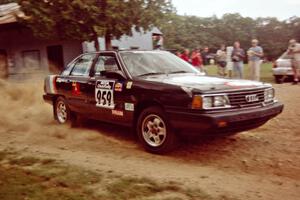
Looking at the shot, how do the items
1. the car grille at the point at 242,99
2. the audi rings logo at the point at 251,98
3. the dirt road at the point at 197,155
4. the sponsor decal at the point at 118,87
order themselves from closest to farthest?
1. the dirt road at the point at 197,155
2. the car grille at the point at 242,99
3. the audi rings logo at the point at 251,98
4. the sponsor decal at the point at 118,87

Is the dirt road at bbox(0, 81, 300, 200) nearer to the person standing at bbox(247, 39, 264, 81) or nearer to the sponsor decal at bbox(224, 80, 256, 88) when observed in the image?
the sponsor decal at bbox(224, 80, 256, 88)

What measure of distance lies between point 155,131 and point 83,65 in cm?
261

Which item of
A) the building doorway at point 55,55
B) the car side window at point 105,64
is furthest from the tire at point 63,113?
the building doorway at point 55,55

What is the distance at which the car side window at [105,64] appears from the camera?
679 cm

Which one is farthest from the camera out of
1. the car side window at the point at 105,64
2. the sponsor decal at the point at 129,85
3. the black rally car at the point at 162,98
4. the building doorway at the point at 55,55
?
the building doorway at the point at 55,55

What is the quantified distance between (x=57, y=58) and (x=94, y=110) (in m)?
14.8

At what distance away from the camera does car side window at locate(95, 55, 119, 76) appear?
679 centimetres

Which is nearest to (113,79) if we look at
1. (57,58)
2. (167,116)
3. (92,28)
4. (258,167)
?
(167,116)

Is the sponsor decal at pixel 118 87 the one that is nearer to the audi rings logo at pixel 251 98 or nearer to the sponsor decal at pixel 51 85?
the audi rings logo at pixel 251 98

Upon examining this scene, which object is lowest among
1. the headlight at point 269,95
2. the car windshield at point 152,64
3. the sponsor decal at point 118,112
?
the sponsor decal at point 118,112

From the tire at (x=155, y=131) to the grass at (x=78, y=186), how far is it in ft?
3.89

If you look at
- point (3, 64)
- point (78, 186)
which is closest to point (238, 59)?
point (78, 186)

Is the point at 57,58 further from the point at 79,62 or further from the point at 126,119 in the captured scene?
the point at 126,119

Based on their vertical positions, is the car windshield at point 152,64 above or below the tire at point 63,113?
above
